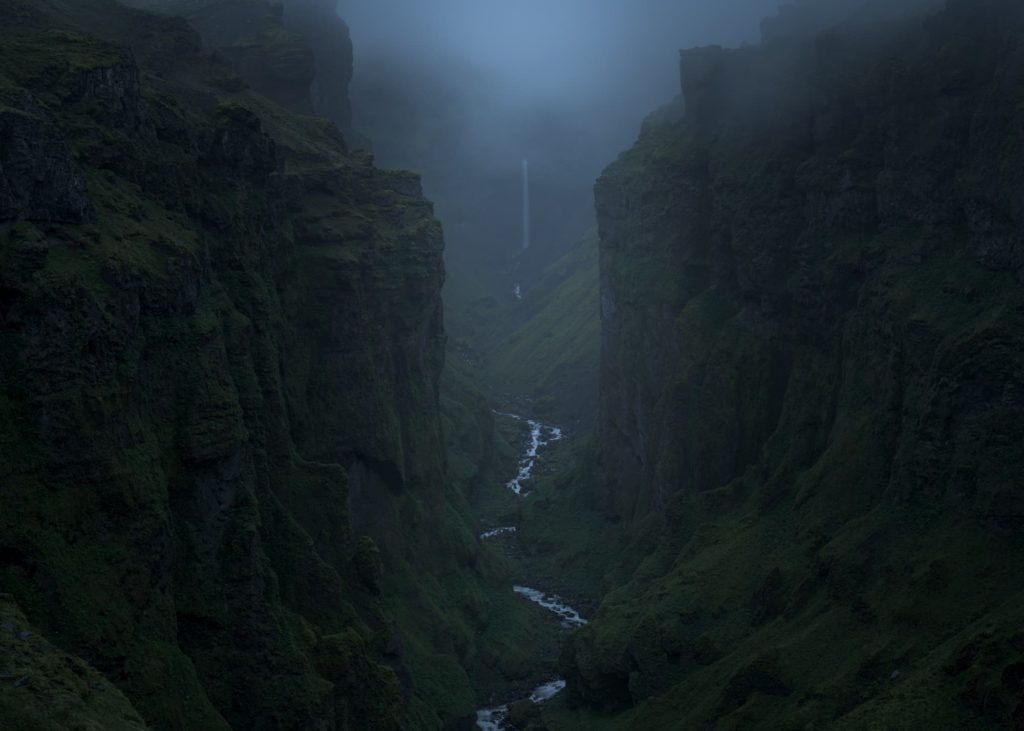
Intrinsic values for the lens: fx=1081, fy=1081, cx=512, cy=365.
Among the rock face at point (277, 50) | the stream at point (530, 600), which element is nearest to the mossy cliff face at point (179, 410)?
the stream at point (530, 600)

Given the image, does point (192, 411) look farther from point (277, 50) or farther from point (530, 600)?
point (277, 50)

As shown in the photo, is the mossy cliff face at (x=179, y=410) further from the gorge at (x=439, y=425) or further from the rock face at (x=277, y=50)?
the rock face at (x=277, y=50)

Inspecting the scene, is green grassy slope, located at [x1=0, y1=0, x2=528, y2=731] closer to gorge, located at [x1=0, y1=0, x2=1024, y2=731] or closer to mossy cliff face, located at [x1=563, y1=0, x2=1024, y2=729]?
gorge, located at [x1=0, y1=0, x2=1024, y2=731]

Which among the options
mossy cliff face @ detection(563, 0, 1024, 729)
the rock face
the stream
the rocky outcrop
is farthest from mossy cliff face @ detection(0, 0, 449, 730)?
the rock face

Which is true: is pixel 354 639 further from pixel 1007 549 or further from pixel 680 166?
pixel 680 166

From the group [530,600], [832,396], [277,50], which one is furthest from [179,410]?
[277,50]

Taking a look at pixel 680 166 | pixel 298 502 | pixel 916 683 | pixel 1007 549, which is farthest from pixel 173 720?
pixel 680 166

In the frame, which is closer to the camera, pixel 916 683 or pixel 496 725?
pixel 916 683
